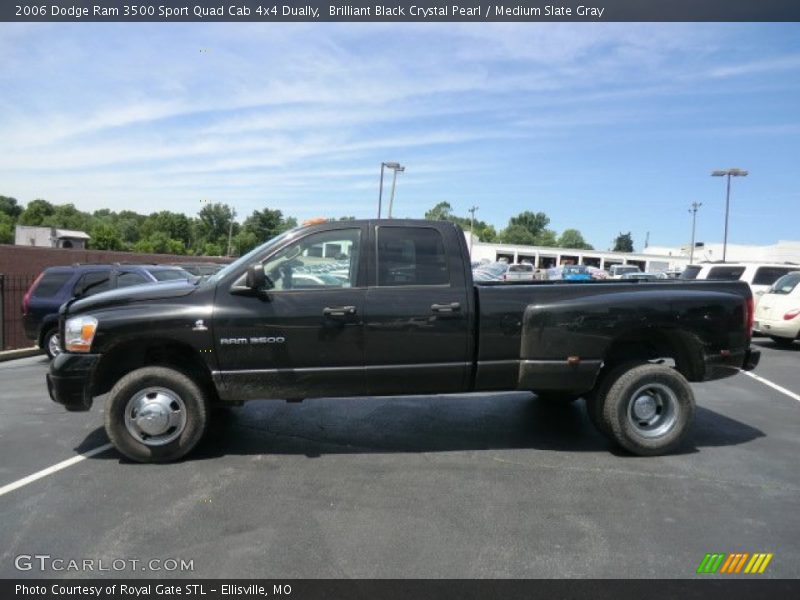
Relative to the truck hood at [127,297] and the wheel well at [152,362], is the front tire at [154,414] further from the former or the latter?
the truck hood at [127,297]

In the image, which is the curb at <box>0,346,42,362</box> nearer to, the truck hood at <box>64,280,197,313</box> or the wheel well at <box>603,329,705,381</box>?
the truck hood at <box>64,280,197,313</box>

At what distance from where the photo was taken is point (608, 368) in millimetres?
5426

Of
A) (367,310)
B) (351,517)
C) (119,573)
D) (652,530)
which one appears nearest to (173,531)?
(119,573)

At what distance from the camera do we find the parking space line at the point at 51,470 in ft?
14.4

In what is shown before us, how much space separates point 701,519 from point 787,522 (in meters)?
0.55

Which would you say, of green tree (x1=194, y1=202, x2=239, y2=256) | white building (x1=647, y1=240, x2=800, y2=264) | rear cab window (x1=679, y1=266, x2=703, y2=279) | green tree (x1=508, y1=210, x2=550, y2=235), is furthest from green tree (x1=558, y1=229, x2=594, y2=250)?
rear cab window (x1=679, y1=266, x2=703, y2=279)

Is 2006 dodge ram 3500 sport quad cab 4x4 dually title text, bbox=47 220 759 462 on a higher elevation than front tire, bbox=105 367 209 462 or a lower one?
higher

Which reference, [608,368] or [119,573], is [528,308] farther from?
[119,573]

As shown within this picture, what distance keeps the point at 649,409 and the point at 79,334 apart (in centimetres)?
499

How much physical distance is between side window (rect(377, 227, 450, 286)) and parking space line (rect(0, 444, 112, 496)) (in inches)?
118

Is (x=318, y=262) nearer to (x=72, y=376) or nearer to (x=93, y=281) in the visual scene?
(x=72, y=376)

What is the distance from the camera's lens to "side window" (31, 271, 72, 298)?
10.3 metres

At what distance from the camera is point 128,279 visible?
1093 centimetres

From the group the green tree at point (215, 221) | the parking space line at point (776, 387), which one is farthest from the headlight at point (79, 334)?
the green tree at point (215, 221)
